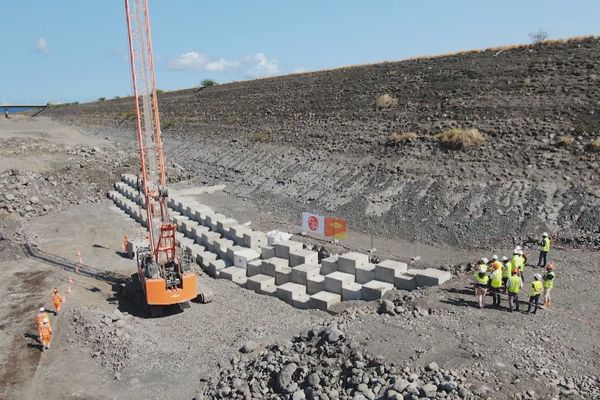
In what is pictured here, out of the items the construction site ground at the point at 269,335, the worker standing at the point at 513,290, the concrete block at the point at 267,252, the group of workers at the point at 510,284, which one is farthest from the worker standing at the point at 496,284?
the concrete block at the point at 267,252

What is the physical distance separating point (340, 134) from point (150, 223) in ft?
59.8

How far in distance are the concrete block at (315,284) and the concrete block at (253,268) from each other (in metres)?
2.24

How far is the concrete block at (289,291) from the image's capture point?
15156mm

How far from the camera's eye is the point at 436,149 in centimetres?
2455

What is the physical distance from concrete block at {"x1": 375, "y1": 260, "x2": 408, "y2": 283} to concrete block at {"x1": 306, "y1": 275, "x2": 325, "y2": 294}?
1.72 m

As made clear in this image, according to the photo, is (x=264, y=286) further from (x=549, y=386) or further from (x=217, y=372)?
(x=549, y=386)

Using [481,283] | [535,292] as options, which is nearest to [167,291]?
[481,283]

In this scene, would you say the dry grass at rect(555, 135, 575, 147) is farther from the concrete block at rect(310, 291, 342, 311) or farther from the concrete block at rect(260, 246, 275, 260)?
the concrete block at rect(260, 246, 275, 260)

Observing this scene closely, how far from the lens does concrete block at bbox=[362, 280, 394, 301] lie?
13905 mm

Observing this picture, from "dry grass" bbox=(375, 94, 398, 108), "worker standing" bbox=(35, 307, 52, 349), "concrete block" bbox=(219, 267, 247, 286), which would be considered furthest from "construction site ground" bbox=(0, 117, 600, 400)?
"dry grass" bbox=(375, 94, 398, 108)

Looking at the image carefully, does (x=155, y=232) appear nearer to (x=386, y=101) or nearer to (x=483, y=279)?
(x=483, y=279)

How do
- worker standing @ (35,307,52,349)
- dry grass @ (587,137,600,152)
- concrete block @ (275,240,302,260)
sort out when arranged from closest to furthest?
1. worker standing @ (35,307,52,349)
2. concrete block @ (275,240,302,260)
3. dry grass @ (587,137,600,152)

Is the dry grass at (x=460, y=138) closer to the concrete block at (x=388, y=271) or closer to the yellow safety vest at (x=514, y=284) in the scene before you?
the concrete block at (x=388, y=271)

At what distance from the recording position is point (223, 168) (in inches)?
1351
